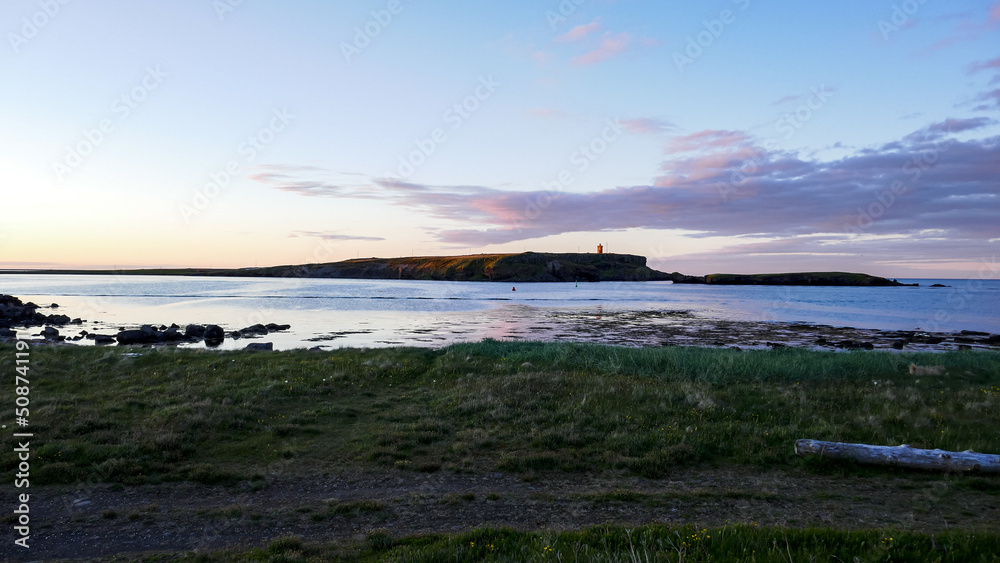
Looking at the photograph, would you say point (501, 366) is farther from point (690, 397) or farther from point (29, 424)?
point (29, 424)

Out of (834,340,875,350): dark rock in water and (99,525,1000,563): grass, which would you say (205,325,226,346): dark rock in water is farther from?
(834,340,875,350): dark rock in water

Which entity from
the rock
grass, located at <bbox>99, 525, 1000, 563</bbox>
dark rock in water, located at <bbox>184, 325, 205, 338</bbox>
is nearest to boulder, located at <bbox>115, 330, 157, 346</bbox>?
the rock

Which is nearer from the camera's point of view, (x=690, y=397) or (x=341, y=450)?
(x=341, y=450)

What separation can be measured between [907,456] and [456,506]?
Result: 10458 mm

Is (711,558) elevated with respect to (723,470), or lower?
elevated

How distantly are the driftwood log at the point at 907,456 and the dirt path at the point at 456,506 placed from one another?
1.40ft

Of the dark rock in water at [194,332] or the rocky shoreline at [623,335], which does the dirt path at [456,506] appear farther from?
the dark rock in water at [194,332]

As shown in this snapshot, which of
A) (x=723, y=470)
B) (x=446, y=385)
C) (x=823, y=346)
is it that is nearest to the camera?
(x=723, y=470)

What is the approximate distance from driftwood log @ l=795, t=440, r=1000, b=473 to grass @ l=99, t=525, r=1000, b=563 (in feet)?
15.2

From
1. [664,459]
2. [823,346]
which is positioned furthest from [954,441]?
[823,346]

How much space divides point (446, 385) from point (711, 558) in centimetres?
1536

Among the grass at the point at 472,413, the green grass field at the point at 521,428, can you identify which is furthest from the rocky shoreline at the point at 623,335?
the green grass field at the point at 521,428

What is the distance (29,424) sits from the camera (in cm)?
1393

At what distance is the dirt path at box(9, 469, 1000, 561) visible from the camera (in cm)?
848
